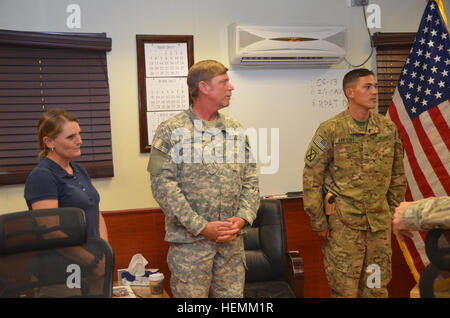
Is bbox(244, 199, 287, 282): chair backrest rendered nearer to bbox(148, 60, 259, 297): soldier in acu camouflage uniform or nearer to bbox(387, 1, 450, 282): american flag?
bbox(148, 60, 259, 297): soldier in acu camouflage uniform

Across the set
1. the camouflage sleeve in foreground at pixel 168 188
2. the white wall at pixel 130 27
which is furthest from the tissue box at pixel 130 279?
the camouflage sleeve in foreground at pixel 168 188

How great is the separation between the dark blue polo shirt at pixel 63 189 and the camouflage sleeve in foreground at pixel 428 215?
54.2 inches

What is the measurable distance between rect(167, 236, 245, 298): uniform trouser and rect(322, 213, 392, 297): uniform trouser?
25.3 inches

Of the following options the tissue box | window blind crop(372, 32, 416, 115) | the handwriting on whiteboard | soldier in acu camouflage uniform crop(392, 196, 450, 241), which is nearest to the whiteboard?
the handwriting on whiteboard

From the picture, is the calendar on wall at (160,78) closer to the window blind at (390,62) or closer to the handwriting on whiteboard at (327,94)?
the handwriting on whiteboard at (327,94)

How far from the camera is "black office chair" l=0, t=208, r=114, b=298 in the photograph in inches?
60.7

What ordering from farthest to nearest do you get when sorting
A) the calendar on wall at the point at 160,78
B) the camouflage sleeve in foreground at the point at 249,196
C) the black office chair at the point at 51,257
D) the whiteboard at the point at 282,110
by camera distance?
the whiteboard at the point at 282,110, the calendar on wall at the point at 160,78, the camouflage sleeve in foreground at the point at 249,196, the black office chair at the point at 51,257

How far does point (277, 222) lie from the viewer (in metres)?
2.88

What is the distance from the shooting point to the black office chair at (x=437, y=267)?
1.44 metres

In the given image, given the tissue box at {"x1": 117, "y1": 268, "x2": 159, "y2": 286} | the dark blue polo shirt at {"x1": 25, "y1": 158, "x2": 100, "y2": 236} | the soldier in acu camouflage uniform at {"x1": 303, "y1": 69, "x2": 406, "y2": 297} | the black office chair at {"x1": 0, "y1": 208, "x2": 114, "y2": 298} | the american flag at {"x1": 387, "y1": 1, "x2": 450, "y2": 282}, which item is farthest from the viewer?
the american flag at {"x1": 387, "y1": 1, "x2": 450, "y2": 282}

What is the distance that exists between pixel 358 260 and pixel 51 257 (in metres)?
1.72

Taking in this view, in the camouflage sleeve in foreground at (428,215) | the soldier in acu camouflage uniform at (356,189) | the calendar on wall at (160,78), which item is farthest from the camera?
the calendar on wall at (160,78)
